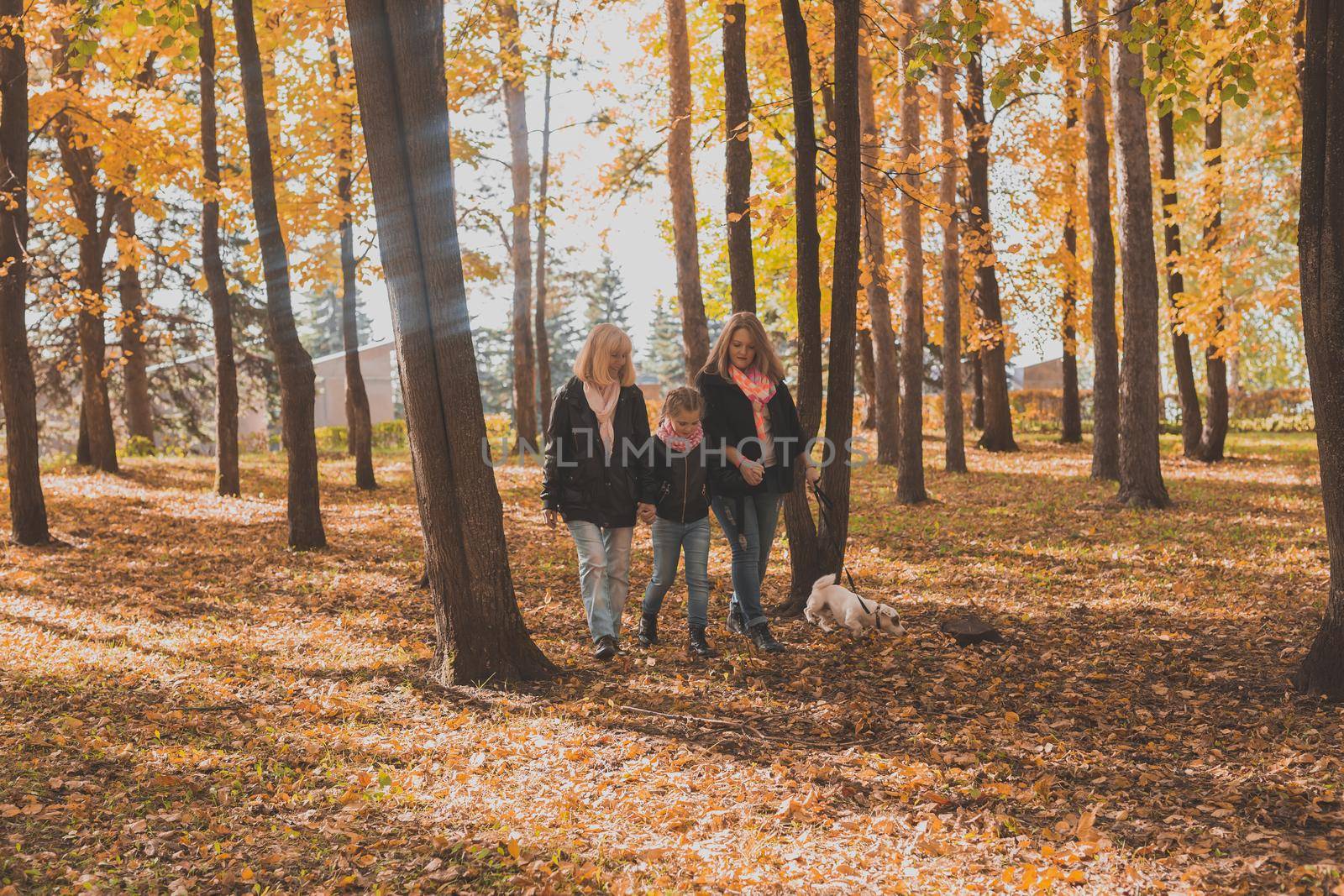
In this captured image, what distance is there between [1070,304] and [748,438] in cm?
1861

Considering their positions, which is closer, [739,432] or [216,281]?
[739,432]

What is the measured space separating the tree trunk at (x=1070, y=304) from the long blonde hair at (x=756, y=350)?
1376cm

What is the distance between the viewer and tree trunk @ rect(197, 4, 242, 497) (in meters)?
12.5

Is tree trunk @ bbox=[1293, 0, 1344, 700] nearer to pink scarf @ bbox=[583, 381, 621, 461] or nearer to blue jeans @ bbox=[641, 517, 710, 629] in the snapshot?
blue jeans @ bbox=[641, 517, 710, 629]

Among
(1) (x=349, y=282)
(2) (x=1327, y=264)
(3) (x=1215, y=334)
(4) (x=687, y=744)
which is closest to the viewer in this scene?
(2) (x=1327, y=264)

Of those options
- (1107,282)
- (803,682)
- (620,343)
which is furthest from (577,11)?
(1107,282)

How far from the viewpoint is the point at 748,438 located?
6.45 meters

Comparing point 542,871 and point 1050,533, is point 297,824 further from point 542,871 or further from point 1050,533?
point 1050,533

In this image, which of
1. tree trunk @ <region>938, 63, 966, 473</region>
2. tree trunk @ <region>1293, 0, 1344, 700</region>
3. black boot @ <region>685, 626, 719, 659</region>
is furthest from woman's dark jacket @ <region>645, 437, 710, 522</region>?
tree trunk @ <region>938, 63, 966, 473</region>

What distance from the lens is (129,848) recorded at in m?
3.84

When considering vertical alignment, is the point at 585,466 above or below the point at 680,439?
below

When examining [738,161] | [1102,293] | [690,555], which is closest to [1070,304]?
[1102,293]

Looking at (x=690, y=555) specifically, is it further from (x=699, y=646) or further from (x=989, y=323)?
(x=989, y=323)

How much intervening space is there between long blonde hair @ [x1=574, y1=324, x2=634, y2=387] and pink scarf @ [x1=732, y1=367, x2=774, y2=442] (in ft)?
2.30
